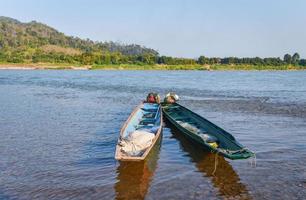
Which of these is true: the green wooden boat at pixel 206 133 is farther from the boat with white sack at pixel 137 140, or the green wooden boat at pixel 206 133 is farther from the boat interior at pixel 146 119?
the boat with white sack at pixel 137 140

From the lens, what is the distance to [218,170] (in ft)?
47.9

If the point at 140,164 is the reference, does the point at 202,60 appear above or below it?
above

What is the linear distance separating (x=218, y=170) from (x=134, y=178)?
313cm

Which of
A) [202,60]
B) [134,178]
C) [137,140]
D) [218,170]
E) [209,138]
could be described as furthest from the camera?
[202,60]

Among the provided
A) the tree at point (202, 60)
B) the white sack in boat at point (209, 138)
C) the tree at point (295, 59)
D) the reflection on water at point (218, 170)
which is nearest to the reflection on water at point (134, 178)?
the reflection on water at point (218, 170)

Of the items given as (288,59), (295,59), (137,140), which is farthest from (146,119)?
(295,59)

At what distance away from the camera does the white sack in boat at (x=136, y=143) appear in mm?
14466

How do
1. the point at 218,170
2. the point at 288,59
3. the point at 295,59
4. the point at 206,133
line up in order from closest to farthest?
the point at 218,170, the point at 206,133, the point at 288,59, the point at 295,59

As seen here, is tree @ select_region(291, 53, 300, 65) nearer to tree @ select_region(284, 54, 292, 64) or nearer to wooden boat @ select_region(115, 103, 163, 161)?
tree @ select_region(284, 54, 292, 64)

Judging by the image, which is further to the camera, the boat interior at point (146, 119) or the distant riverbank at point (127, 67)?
the distant riverbank at point (127, 67)

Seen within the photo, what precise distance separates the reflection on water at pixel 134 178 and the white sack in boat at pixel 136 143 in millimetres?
532

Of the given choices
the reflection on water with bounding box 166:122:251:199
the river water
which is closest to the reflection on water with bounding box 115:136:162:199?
the river water

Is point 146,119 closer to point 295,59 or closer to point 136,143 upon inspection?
point 136,143

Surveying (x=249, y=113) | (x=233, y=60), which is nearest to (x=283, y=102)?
(x=249, y=113)
